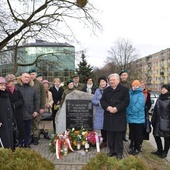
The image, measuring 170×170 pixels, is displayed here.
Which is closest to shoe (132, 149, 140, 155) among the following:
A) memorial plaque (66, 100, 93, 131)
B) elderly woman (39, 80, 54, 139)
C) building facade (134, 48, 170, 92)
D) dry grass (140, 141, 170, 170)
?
dry grass (140, 141, 170, 170)

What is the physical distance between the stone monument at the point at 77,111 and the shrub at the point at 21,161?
4.70 meters

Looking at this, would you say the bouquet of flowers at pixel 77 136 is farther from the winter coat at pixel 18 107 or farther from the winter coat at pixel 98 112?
the winter coat at pixel 18 107

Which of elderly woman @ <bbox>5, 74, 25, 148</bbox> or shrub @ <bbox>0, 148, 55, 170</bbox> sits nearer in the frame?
shrub @ <bbox>0, 148, 55, 170</bbox>

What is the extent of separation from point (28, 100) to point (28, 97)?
7cm

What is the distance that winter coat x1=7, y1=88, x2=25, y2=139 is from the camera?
654 centimetres

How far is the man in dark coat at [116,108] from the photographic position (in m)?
6.29

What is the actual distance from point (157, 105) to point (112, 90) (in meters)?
1.38

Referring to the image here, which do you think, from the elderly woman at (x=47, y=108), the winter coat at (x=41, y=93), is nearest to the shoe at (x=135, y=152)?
the winter coat at (x=41, y=93)

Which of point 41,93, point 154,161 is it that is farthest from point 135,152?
point 41,93

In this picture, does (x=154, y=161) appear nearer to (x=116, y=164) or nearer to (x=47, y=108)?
(x=47, y=108)

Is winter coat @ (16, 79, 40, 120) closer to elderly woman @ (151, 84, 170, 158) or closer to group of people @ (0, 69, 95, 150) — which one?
group of people @ (0, 69, 95, 150)

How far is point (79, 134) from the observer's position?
7.31m

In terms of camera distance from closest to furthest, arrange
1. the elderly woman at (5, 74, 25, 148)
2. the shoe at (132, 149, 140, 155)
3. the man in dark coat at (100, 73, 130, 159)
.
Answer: the man in dark coat at (100, 73, 130, 159) < the elderly woman at (5, 74, 25, 148) < the shoe at (132, 149, 140, 155)

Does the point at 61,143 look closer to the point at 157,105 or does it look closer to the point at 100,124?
the point at 100,124
